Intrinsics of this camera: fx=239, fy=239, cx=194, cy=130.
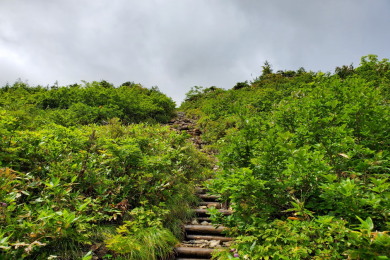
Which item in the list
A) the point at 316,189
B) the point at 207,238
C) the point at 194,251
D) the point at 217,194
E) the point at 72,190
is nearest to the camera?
the point at 316,189

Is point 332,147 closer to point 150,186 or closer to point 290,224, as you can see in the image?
point 290,224

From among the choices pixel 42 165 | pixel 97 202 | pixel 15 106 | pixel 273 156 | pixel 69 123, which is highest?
pixel 15 106

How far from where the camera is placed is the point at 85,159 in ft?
14.8

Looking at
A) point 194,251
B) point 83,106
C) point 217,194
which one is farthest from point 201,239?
point 83,106

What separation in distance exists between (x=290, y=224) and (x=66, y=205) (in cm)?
302

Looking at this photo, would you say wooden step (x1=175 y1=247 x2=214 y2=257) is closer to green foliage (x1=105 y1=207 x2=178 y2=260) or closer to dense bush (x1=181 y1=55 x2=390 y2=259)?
green foliage (x1=105 y1=207 x2=178 y2=260)

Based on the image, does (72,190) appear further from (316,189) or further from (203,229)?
(316,189)

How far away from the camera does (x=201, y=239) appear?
443 centimetres

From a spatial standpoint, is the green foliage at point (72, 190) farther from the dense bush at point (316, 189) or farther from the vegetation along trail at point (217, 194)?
the dense bush at point (316, 189)

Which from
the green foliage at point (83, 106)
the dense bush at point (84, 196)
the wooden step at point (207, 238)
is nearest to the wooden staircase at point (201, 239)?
the wooden step at point (207, 238)

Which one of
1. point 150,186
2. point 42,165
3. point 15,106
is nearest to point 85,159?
point 42,165

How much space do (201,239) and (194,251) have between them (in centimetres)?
51

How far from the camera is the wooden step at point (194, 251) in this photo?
388 cm

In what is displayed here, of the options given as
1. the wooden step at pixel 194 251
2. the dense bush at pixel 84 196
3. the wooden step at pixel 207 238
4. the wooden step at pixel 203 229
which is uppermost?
the dense bush at pixel 84 196
